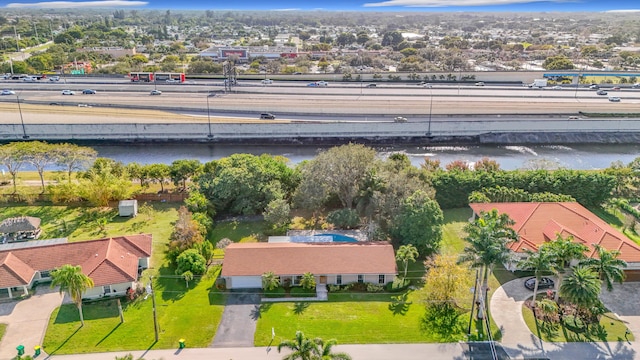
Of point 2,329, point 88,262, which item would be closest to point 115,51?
point 88,262

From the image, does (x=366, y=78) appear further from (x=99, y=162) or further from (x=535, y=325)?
(x=535, y=325)

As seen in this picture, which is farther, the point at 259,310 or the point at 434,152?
the point at 434,152

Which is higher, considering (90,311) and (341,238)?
(341,238)

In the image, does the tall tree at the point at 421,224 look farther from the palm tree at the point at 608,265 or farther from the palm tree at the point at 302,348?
the palm tree at the point at 302,348

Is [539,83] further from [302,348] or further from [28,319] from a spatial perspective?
[28,319]

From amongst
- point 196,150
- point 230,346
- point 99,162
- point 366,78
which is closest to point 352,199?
point 230,346

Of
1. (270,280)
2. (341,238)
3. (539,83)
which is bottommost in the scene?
(270,280)

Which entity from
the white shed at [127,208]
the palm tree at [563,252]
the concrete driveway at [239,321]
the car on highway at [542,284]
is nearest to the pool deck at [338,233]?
the concrete driveway at [239,321]
